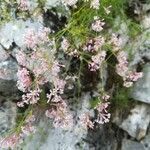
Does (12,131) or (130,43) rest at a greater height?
(130,43)

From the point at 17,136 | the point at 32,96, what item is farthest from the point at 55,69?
the point at 17,136

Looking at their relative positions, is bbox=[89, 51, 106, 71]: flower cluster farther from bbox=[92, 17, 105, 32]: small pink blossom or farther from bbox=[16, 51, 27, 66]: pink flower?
bbox=[16, 51, 27, 66]: pink flower

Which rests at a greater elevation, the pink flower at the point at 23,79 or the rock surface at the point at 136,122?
the pink flower at the point at 23,79

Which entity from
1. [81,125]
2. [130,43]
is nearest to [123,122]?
[81,125]

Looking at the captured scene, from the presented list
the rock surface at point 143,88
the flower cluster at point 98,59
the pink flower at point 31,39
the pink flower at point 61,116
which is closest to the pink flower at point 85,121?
the pink flower at point 61,116

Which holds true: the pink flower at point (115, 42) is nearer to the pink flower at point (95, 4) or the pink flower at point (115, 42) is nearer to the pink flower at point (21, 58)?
the pink flower at point (95, 4)

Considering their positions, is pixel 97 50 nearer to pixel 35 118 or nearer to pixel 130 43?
pixel 130 43

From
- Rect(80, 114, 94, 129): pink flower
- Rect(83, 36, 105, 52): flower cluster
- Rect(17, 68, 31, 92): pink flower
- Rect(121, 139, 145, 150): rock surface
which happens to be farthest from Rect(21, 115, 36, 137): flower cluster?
Rect(121, 139, 145, 150): rock surface

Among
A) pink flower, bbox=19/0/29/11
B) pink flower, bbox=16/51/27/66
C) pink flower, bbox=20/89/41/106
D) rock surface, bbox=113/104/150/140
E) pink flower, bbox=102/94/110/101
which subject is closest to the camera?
pink flower, bbox=20/89/41/106
